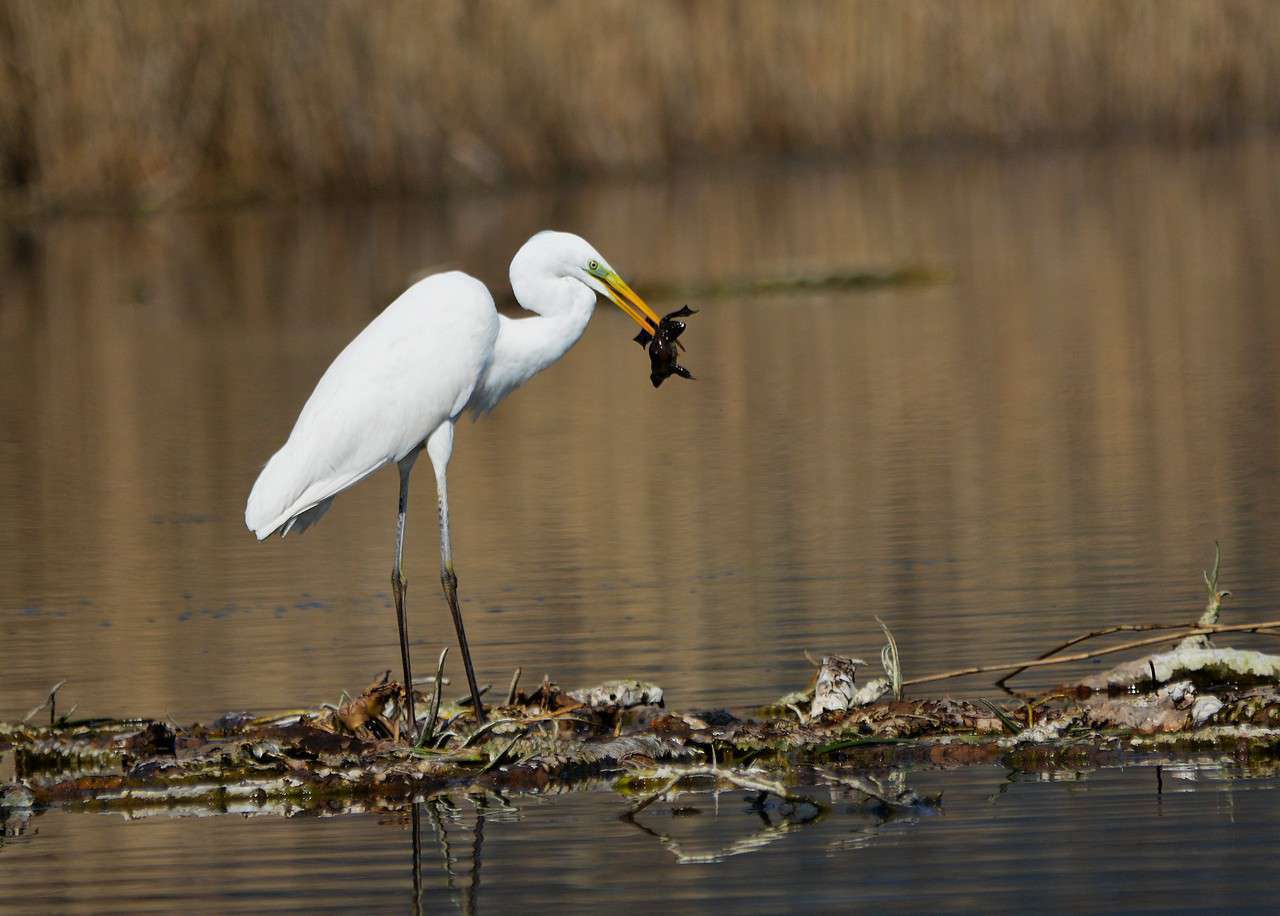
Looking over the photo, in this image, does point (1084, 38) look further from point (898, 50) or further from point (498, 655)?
point (498, 655)

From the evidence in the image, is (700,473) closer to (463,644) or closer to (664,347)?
(664,347)

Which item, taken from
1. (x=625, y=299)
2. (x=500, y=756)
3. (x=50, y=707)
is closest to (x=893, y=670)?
(x=500, y=756)

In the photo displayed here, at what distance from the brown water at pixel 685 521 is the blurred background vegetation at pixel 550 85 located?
7091 millimetres

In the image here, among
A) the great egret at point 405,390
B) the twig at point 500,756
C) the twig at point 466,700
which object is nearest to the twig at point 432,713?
the twig at point 500,756

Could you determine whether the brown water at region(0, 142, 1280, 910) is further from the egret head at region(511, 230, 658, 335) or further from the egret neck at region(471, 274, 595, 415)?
the egret head at region(511, 230, 658, 335)

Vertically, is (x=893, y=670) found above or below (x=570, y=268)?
below

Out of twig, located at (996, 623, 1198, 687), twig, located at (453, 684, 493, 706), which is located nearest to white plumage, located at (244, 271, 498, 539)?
twig, located at (453, 684, 493, 706)

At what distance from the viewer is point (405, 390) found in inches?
267

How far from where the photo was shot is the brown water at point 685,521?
5.19 meters

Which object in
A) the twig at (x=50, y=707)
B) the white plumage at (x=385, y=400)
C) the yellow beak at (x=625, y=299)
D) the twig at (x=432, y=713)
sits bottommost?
the twig at (x=432, y=713)

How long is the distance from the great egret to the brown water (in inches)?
20.0

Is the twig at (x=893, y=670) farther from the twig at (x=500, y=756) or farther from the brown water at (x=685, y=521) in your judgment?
the twig at (x=500, y=756)

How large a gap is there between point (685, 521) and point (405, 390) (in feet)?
8.99

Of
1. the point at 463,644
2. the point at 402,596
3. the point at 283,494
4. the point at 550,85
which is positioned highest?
the point at 550,85
